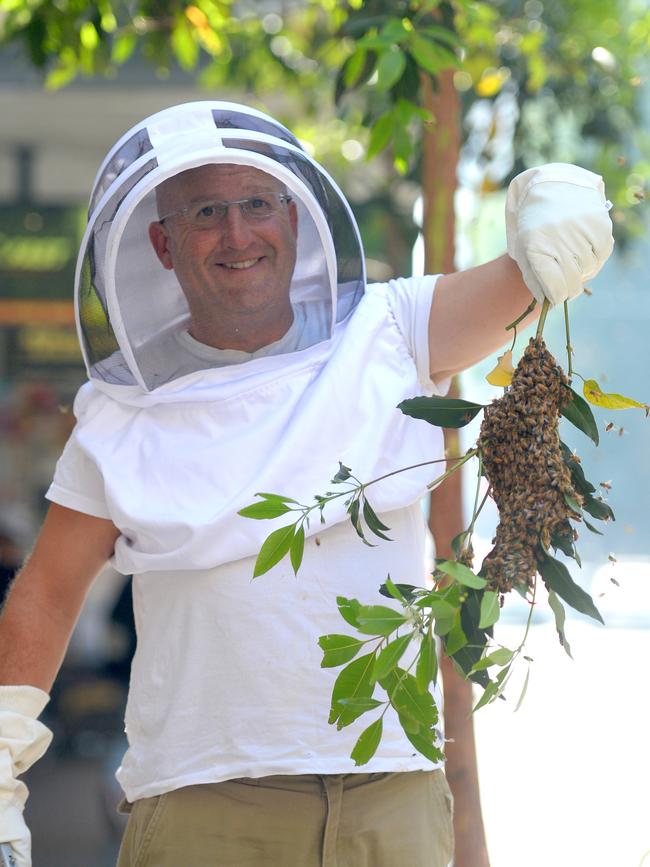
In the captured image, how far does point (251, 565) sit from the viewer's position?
6.82 feet

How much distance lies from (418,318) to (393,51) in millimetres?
636

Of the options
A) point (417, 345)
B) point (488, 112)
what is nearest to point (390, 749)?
point (417, 345)

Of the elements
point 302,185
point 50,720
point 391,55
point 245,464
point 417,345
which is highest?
point 391,55

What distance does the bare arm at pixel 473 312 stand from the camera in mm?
2078

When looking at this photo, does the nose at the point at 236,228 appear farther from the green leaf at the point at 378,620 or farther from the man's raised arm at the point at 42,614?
the green leaf at the point at 378,620

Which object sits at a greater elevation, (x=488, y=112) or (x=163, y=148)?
(x=488, y=112)

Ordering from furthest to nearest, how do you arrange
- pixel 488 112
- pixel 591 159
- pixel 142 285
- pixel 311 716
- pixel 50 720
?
pixel 50 720 → pixel 591 159 → pixel 488 112 → pixel 142 285 → pixel 311 716

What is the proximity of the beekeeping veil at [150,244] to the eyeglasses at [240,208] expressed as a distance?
1.7 inches

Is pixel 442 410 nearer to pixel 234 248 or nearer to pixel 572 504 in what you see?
pixel 572 504

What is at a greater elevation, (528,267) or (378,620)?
(528,267)

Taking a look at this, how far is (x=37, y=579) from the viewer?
226 centimetres

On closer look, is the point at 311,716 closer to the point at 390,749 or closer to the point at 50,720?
the point at 390,749

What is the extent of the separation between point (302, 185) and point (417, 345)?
1.16 feet

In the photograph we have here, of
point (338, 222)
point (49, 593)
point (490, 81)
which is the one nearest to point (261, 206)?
point (338, 222)
